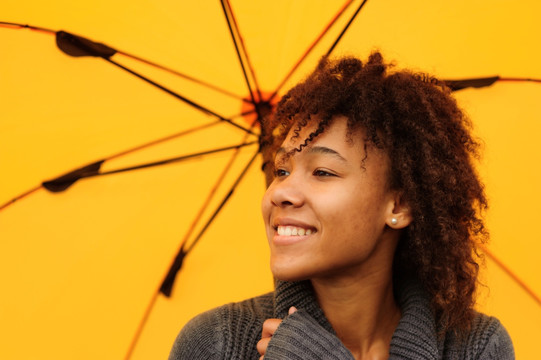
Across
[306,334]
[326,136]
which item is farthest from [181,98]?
[306,334]

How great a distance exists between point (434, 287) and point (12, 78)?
1769 millimetres

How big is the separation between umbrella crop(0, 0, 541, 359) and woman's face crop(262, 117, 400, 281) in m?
0.54

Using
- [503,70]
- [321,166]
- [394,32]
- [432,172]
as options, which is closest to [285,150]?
[321,166]

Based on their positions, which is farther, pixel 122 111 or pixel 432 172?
pixel 122 111

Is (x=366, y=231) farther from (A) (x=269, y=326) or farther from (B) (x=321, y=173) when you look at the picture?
(A) (x=269, y=326)

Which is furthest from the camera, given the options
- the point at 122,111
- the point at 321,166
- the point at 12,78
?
the point at 122,111

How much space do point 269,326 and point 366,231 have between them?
492 mm

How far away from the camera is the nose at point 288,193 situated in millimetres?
2508

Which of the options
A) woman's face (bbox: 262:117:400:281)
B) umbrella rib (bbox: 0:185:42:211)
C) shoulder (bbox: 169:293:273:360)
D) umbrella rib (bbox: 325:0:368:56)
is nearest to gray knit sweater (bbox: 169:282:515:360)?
shoulder (bbox: 169:293:273:360)

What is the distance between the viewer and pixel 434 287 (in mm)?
2871

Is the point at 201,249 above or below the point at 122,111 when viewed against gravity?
below

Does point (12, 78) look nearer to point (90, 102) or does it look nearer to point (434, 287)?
point (90, 102)

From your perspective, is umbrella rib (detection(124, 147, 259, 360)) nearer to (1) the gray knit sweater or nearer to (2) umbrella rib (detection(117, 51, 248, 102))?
(2) umbrella rib (detection(117, 51, 248, 102))

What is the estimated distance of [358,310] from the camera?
9.12 ft
